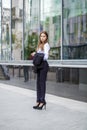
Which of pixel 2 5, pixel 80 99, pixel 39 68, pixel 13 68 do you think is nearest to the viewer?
pixel 39 68

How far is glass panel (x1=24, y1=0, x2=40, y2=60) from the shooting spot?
13.7 m

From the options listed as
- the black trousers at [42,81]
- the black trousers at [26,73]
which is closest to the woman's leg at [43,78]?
the black trousers at [42,81]

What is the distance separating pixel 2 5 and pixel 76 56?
6.69 meters

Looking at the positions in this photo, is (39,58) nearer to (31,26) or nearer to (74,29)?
(74,29)

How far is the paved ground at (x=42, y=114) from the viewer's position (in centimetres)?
749

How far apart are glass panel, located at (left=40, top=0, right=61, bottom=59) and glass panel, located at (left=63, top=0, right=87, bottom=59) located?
0.36m

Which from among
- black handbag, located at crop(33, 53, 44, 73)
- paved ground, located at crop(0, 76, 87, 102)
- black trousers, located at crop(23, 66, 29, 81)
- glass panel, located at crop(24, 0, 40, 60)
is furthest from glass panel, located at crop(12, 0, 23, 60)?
black handbag, located at crop(33, 53, 44, 73)

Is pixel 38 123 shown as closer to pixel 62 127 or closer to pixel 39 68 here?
pixel 62 127

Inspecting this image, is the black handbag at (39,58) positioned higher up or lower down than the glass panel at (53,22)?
lower down

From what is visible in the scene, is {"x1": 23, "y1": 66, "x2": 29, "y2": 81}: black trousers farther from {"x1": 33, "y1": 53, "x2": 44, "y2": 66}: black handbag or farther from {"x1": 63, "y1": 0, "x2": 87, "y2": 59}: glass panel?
{"x1": 33, "y1": 53, "x2": 44, "y2": 66}: black handbag

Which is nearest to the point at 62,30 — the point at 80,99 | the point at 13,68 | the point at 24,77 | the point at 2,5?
the point at 80,99

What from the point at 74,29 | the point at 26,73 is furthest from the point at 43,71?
the point at 26,73

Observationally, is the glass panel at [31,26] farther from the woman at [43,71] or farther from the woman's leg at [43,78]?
the woman's leg at [43,78]

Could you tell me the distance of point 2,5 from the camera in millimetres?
16891
